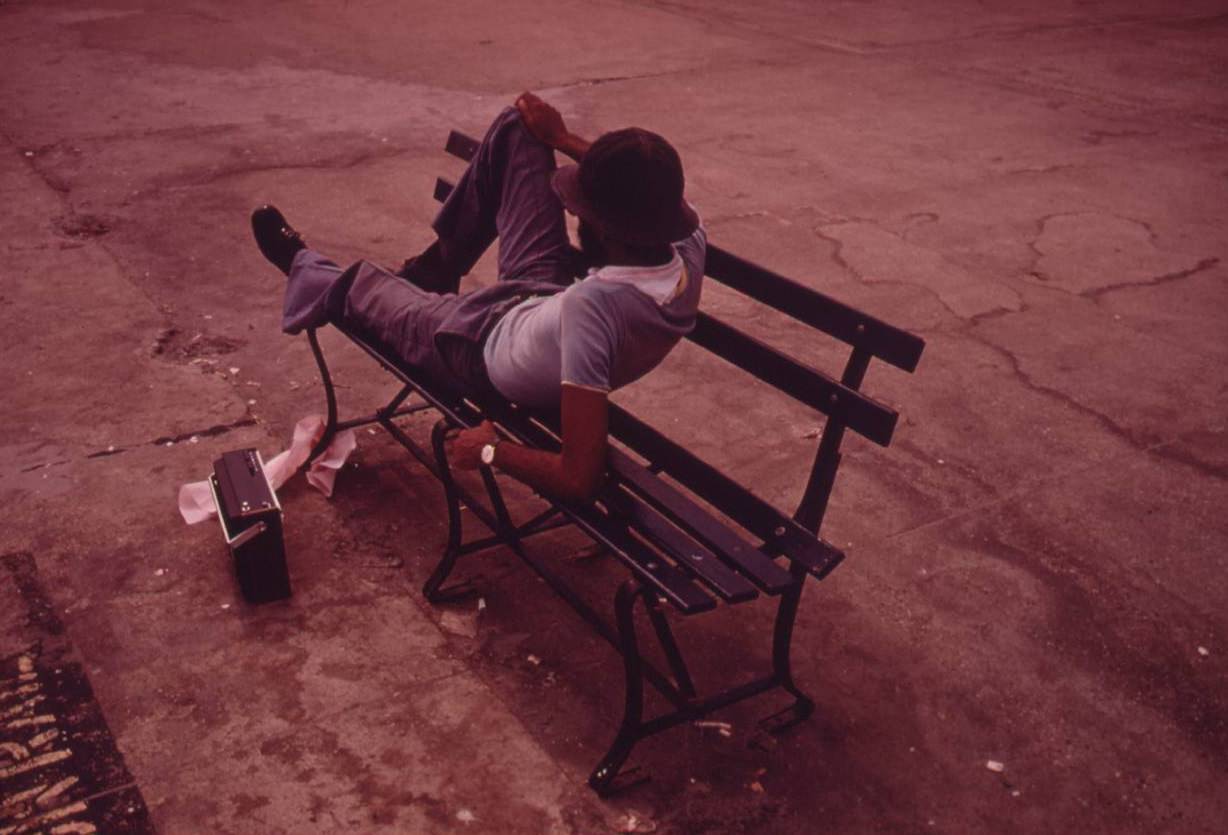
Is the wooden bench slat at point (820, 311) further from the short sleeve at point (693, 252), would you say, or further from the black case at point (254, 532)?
the black case at point (254, 532)

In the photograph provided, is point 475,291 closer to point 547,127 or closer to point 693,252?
point 547,127

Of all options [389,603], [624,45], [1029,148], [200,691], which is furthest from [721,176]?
[200,691]

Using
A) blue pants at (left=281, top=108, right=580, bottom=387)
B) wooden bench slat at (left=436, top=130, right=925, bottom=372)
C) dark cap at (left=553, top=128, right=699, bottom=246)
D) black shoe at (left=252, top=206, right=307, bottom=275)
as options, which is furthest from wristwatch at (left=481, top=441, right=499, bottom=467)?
black shoe at (left=252, top=206, right=307, bottom=275)

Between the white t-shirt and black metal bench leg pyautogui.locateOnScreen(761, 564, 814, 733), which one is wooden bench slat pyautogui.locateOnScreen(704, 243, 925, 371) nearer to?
the white t-shirt

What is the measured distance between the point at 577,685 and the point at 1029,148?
6.69 meters

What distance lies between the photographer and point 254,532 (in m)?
3.46

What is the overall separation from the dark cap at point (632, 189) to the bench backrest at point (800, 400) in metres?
0.53

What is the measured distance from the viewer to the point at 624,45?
10914 millimetres

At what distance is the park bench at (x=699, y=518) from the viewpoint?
116 inches

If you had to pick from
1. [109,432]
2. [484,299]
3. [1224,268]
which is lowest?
[109,432]

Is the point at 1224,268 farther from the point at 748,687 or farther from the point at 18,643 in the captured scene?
the point at 18,643

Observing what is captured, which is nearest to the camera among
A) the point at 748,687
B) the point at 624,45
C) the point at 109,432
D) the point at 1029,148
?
the point at 748,687

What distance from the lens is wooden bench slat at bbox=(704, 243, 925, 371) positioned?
309cm

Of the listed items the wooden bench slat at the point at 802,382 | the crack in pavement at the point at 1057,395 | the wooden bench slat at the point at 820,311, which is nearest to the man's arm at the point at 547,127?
the wooden bench slat at the point at 820,311
